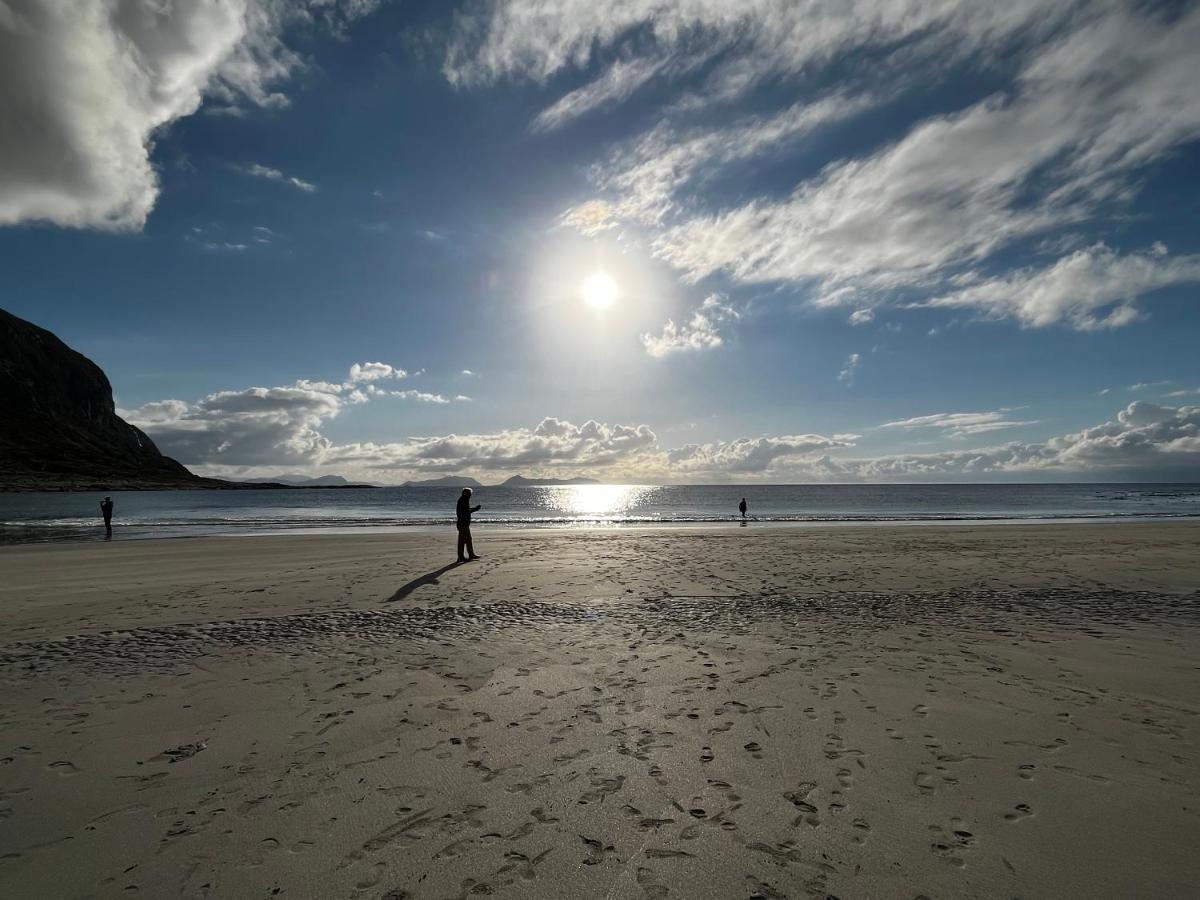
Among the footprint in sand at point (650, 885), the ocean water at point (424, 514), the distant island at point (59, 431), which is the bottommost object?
the ocean water at point (424, 514)

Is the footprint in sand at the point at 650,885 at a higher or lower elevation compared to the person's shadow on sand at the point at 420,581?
higher

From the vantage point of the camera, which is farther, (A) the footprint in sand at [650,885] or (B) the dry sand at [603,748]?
(B) the dry sand at [603,748]

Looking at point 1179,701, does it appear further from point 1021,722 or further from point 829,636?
point 829,636

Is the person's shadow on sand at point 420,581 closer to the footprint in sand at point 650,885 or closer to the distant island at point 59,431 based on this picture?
the footprint in sand at point 650,885

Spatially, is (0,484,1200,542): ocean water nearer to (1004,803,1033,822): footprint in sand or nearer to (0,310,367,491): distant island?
(0,310,367,491): distant island

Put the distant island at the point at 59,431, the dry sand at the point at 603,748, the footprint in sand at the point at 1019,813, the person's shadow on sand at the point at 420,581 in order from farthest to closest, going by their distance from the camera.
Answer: the distant island at the point at 59,431
the person's shadow on sand at the point at 420,581
the footprint in sand at the point at 1019,813
the dry sand at the point at 603,748

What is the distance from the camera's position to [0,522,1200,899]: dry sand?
3.98 m

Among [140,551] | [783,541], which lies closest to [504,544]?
[783,541]

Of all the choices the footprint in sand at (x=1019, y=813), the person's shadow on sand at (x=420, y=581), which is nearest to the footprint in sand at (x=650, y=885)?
the footprint in sand at (x=1019, y=813)

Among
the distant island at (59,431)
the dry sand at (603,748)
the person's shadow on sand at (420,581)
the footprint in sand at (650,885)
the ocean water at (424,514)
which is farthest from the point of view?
the distant island at (59,431)

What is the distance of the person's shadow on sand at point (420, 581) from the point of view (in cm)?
1384

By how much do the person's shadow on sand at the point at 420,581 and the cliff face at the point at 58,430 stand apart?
466 ft

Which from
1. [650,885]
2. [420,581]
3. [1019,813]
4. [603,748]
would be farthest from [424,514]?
[1019,813]

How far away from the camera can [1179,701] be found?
22.6 feet
